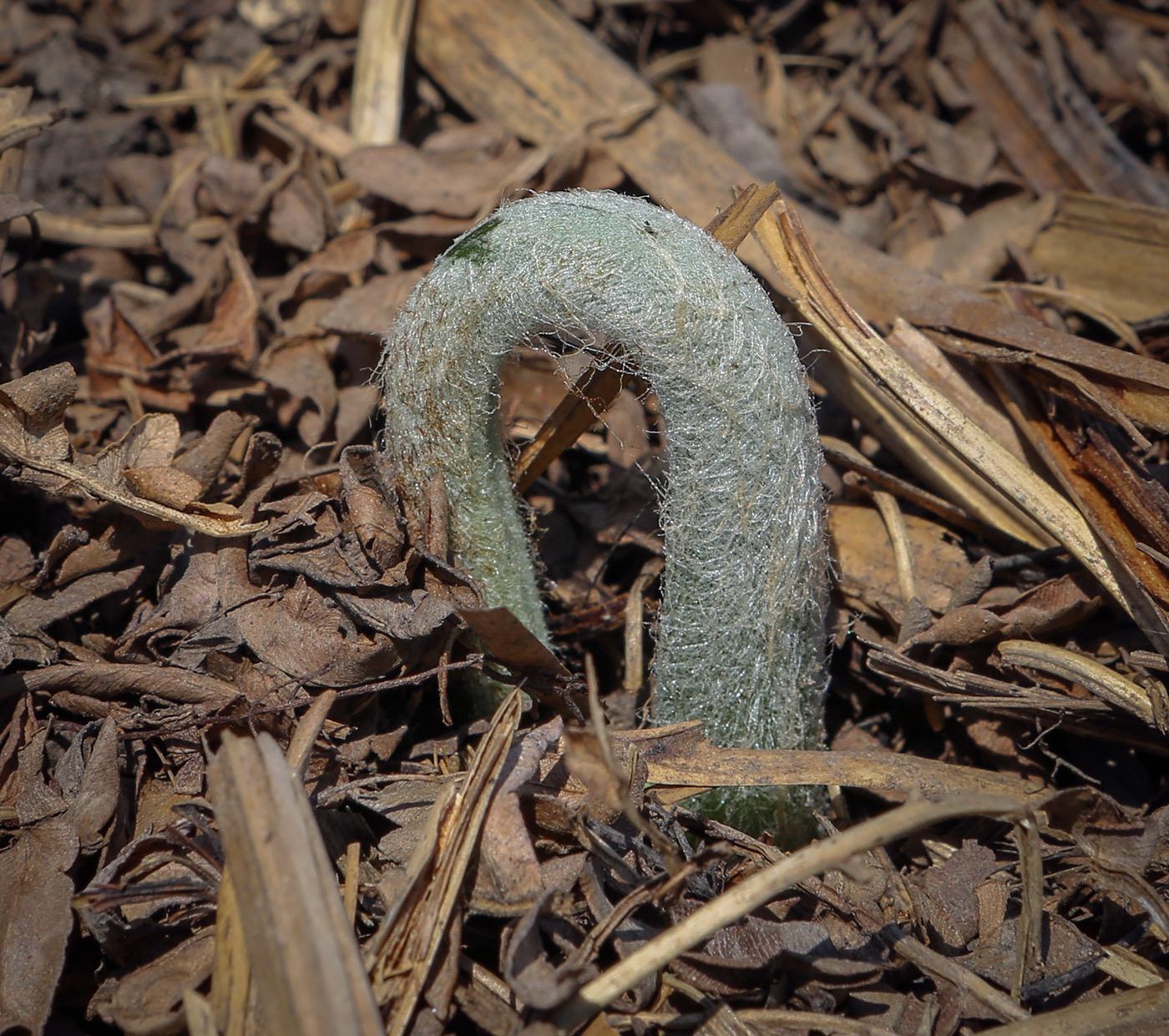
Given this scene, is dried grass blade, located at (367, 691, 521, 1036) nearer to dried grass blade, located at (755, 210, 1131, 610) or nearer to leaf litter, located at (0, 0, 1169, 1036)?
leaf litter, located at (0, 0, 1169, 1036)

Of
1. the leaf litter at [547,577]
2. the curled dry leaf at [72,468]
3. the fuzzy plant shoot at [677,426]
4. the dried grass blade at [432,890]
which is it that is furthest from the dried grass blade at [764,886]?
the curled dry leaf at [72,468]

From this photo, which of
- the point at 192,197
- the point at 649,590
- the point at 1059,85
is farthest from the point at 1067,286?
the point at 192,197

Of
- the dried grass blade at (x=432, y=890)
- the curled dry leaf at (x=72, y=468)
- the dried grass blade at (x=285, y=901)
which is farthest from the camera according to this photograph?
the curled dry leaf at (x=72, y=468)

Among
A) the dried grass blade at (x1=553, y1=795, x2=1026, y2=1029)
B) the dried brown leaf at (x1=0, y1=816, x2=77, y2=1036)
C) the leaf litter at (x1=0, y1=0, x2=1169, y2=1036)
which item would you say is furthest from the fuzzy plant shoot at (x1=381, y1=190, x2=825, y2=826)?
the dried brown leaf at (x1=0, y1=816, x2=77, y2=1036)

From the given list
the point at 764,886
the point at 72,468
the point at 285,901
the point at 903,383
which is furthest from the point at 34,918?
the point at 903,383

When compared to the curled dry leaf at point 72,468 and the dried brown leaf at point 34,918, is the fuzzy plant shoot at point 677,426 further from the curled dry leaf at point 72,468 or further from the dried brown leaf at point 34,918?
the dried brown leaf at point 34,918
